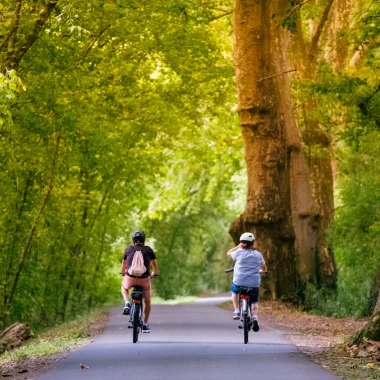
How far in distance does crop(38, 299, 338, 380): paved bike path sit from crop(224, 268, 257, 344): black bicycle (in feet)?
0.95

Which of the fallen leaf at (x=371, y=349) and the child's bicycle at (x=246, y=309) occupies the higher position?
the child's bicycle at (x=246, y=309)

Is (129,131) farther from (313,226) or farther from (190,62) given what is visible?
(313,226)

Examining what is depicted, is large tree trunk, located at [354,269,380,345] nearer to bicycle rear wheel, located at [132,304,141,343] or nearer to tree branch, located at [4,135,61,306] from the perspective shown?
bicycle rear wheel, located at [132,304,141,343]

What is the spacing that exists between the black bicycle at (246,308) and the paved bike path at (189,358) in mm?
289

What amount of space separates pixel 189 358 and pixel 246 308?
10.2 ft

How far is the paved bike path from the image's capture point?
38.3ft

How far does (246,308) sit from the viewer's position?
16.6 m

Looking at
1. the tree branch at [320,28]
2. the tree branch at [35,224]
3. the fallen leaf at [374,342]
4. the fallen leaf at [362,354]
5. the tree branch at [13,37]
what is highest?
the tree branch at [320,28]

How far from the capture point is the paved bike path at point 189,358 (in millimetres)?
11680

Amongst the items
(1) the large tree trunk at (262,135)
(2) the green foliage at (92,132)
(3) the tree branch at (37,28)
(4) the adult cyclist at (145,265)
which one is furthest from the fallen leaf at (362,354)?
(1) the large tree trunk at (262,135)

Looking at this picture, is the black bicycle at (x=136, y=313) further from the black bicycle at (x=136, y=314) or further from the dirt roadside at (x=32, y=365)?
the dirt roadside at (x=32, y=365)

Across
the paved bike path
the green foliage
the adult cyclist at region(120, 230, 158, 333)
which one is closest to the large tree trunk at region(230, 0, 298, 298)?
the green foliage

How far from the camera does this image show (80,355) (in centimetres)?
1444

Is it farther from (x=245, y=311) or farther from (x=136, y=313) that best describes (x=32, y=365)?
(x=245, y=311)
